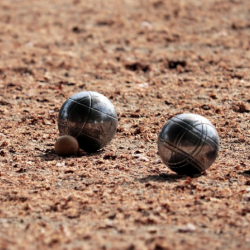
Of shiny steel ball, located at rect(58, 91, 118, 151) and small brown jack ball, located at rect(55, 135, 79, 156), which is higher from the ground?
shiny steel ball, located at rect(58, 91, 118, 151)

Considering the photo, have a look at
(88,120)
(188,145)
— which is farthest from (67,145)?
(188,145)

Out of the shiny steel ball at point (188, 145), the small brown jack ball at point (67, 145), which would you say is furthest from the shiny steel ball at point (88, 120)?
the shiny steel ball at point (188, 145)

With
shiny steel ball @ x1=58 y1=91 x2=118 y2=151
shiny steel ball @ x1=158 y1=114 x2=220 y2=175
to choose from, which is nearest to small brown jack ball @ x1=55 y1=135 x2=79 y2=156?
shiny steel ball @ x1=58 y1=91 x2=118 y2=151

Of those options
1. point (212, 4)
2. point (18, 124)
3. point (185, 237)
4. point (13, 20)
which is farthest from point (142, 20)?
point (185, 237)

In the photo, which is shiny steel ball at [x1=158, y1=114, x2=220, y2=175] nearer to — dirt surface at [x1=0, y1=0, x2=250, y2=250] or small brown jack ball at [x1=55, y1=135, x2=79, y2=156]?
dirt surface at [x1=0, y1=0, x2=250, y2=250]

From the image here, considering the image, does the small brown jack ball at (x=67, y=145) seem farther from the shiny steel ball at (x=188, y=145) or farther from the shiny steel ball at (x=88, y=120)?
the shiny steel ball at (x=188, y=145)

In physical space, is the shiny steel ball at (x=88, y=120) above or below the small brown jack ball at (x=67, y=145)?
above

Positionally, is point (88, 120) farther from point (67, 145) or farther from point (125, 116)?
point (125, 116)
